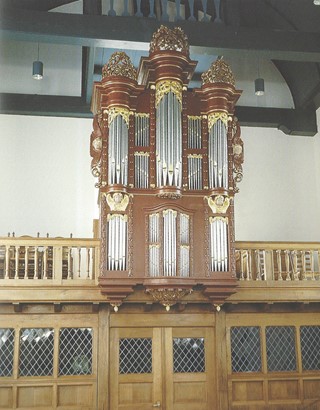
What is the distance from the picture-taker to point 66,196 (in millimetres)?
17422

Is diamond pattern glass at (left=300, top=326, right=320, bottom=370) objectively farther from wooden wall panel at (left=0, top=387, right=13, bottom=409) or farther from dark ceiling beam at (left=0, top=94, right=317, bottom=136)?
dark ceiling beam at (left=0, top=94, right=317, bottom=136)

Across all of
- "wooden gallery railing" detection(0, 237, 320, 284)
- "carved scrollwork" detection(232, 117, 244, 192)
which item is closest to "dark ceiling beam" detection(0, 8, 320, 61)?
"carved scrollwork" detection(232, 117, 244, 192)

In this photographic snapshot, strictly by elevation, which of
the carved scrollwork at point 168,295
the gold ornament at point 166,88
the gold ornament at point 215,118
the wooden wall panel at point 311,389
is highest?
the gold ornament at point 166,88

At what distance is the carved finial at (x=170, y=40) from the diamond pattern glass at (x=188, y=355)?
5.87m

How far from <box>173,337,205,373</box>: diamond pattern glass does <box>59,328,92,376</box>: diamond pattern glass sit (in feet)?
5.74

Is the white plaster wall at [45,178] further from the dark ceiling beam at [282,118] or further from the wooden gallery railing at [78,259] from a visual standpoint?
the dark ceiling beam at [282,118]

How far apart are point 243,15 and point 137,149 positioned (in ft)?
19.8

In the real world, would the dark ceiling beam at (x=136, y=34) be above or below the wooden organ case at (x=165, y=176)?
above

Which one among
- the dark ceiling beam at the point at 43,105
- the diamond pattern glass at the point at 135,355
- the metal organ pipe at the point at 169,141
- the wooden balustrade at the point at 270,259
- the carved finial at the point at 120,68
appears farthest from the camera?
the dark ceiling beam at the point at 43,105

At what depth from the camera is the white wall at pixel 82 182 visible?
1722 cm

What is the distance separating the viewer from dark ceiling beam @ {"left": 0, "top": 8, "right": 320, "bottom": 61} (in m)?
13.7

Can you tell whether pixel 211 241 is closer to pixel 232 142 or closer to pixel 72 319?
pixel 232 142

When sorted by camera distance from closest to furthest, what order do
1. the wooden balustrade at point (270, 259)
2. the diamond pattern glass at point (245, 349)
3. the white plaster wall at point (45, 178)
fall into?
the wooden balustrade at point (270, 259)
the diamond pattern glass at point (245, 349)
the white plaster wall at point (45, 178)

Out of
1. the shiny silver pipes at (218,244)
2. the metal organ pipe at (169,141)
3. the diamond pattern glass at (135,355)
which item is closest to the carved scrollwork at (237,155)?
the shiny silver pipes at (218,244)
